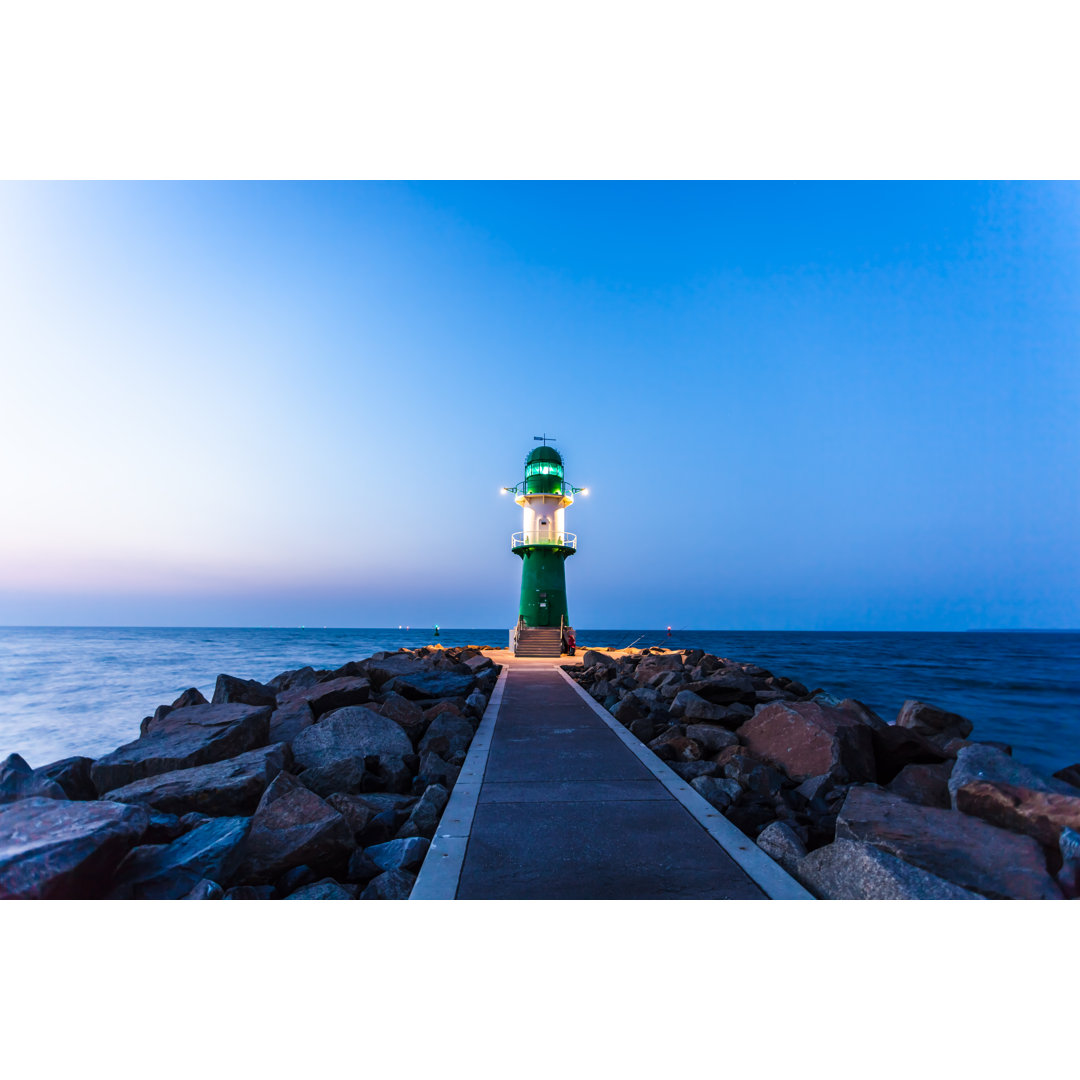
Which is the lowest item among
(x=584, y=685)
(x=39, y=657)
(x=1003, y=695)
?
(x=39, y=657)

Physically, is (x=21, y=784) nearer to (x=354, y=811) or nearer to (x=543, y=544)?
(x=354, y=811)

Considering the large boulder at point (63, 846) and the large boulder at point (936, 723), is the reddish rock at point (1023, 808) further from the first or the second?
the large boulder at point (63, 846)

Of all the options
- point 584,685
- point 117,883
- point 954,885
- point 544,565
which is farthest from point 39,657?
point 954,885

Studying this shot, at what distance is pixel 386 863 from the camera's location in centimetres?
342

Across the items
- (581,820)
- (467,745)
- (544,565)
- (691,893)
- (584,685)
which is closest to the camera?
(691,893)

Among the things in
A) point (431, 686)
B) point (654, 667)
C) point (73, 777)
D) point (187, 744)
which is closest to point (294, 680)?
point (431, 686)

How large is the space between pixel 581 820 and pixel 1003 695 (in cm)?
2083

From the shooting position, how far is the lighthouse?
64.1 feet

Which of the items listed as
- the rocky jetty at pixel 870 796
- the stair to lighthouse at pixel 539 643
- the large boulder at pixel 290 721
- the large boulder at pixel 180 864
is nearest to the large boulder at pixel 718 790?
the rocky jetty at pixel 870 796

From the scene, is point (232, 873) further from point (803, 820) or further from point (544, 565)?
point (544, 565)

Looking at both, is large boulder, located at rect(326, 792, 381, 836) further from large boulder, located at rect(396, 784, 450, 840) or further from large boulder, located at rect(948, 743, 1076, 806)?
large boulder, located at rect(948, 743, 1076, 806)

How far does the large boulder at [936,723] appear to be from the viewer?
7.80 m

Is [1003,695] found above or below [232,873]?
below

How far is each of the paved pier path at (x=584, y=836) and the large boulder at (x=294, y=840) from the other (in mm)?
672
